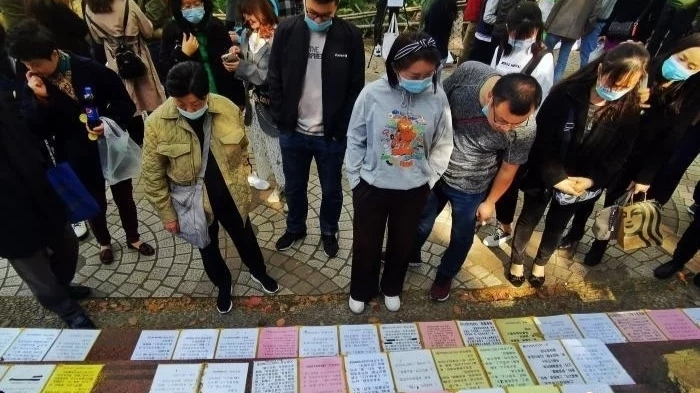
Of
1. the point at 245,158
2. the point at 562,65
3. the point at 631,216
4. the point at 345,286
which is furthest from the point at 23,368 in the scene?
the point at 562,65

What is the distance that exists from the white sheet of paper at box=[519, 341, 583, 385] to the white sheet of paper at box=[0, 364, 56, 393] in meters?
2.84

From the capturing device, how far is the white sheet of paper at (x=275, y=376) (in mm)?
2521

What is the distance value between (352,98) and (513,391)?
2.32 metres

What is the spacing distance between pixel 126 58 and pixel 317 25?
2.11m

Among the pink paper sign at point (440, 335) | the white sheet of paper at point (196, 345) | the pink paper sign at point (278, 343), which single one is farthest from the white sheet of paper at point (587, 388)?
the white sheet of paper at point (196, 345)

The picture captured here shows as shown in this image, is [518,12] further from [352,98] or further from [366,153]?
[366,153]

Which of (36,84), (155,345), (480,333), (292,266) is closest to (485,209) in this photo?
(480,333)

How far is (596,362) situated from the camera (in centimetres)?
264

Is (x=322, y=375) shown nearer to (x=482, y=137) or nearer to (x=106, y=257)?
(x=482, y=137)

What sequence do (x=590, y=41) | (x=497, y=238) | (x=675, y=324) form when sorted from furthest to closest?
(x=590, y=41)
(x=497, y=238)
(x=675, y=324)

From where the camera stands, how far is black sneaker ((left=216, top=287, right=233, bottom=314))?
350 cm

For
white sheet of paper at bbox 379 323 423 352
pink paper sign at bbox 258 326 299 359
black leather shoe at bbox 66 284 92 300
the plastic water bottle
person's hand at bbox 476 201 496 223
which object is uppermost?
the plastic water bottle

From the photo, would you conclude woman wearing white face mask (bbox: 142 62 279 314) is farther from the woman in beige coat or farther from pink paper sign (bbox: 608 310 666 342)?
pink paper sign (bbox: 608 310 666 342)

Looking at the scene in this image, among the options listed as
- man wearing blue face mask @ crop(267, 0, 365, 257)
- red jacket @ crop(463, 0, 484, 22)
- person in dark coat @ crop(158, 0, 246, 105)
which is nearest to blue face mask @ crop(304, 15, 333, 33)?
man wearing blue face mask @ crop(267, 0, 365, 257)
